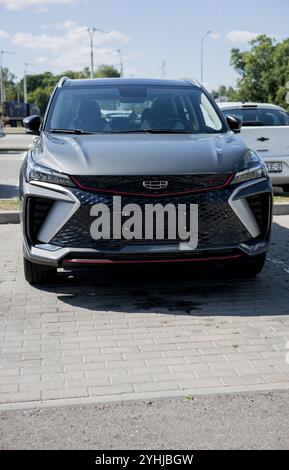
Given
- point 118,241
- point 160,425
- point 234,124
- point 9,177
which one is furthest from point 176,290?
point 9,177

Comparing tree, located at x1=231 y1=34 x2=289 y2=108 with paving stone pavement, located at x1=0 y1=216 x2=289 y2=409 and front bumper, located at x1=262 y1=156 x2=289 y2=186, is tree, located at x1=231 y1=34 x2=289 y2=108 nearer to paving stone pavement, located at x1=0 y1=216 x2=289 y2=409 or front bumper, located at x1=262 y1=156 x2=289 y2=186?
front bumper, located at x1=262 y1=156 x2=289 y2=186

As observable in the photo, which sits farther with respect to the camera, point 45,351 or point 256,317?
point 256,317

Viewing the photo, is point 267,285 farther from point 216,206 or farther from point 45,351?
point 45,351

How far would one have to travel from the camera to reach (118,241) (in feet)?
17.2

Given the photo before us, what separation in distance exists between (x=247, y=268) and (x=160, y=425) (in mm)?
3050

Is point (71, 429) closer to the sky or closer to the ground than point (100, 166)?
closer to the ground

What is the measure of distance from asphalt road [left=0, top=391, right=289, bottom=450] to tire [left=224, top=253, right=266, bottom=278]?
2403 mm

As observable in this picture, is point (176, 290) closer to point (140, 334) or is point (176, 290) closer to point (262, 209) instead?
point (262, 209)

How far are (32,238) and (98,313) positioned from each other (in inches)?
32.6

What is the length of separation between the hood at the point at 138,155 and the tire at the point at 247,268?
1.03 m

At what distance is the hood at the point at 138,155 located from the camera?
205 inches

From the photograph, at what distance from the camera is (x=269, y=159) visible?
11.2 metres
